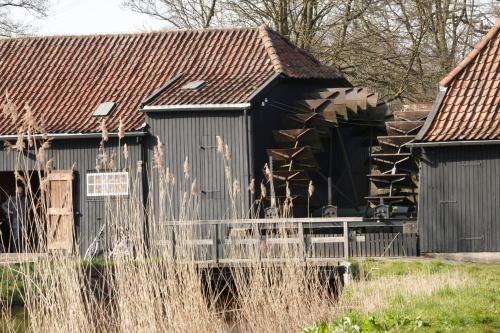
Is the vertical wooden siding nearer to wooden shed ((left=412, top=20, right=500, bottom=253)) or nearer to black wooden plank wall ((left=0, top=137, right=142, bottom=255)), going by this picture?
black wooden plank wall ((left=0, top=137, right=142, bottom=255))

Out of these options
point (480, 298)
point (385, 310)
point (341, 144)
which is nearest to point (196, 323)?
point (385, 310)

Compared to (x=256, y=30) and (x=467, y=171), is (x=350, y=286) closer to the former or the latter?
(x=467, y=171)

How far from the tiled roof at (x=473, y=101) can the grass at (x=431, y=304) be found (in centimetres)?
406

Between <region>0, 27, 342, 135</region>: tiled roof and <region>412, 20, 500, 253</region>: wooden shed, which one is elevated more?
<region>0, 27, 342, 135</region>: tiled roof

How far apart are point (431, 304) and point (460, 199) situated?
33.0 ft

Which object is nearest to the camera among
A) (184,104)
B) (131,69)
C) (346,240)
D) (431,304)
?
(431,304)

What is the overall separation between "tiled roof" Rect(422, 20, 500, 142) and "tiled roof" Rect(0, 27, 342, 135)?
4558 mm

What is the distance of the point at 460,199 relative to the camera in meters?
23.0

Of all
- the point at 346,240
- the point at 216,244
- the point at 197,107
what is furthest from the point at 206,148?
the point at 346,240

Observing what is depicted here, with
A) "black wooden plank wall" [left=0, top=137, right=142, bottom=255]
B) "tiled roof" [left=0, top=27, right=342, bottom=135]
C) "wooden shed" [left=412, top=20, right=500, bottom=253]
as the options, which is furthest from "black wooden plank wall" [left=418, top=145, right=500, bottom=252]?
"black wooden plank wall" [left=0, top=137, right=142, bottom=255]

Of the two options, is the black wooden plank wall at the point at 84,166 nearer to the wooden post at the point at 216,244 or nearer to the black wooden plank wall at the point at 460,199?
the wooden post at the point at 216,244

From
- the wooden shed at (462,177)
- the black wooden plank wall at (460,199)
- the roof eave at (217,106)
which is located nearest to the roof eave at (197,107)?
the roof eave at (217,106)

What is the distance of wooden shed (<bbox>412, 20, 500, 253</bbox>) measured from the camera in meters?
22.8

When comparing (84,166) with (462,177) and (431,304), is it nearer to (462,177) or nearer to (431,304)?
(462,177)
